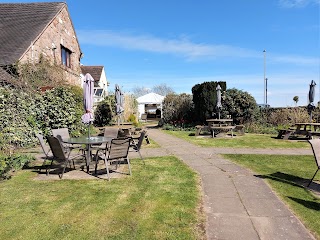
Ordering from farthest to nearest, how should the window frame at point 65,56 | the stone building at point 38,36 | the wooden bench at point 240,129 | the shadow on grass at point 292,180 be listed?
the window frame at point 65,56 → the stone building at point 38,36 → the wooden bench at point 240,129 → the shadow on grass at point 292,180

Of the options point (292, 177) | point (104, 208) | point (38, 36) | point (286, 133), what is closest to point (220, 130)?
point (286, 133)

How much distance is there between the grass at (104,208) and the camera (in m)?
3.57

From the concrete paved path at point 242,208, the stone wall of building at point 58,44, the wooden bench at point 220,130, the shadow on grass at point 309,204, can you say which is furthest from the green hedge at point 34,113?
the shadow on grass at point 309,204

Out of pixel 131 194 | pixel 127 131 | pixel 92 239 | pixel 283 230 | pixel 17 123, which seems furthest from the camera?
pixel 127 131

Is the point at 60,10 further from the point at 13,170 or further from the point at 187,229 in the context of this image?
the point at 187,229

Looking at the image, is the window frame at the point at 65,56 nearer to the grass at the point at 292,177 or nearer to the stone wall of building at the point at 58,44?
the stone wall of building at the point at 58,44

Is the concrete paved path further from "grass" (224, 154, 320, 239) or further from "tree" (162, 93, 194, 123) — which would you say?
"tree" (162, 93, 194, 123)

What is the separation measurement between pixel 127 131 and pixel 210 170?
6.21 meters

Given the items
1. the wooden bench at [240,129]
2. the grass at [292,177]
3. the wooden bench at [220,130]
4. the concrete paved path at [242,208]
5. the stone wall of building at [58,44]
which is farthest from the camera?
the stone wall of building at [58,44]

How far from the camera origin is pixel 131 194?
200 inches

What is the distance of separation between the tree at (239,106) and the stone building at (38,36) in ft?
37.6

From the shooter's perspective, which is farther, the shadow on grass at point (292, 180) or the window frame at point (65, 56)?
the window frame at point (65, 56)

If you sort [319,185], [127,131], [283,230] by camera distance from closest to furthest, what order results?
[283,230] → [319,185] → [127,131]

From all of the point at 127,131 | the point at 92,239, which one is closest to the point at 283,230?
the point at 92,239
